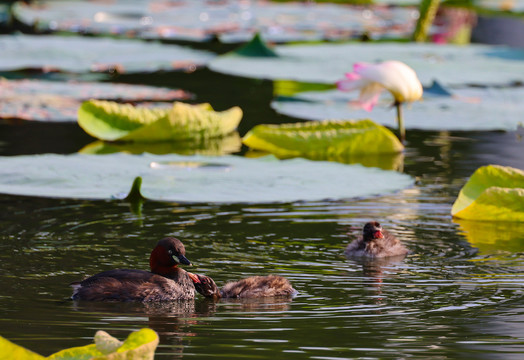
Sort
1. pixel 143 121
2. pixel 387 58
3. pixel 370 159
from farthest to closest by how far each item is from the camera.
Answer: pixel 387 58, pixel 143 121, pixel 370 159

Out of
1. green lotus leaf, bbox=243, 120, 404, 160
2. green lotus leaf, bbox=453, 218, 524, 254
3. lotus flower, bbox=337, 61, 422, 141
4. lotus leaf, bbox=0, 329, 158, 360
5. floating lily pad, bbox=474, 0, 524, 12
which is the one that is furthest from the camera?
floating lily pad, bbox=474, 0, 524, 12

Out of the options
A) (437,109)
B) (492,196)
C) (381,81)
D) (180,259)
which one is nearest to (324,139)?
(381,81)

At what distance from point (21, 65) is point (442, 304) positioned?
26.0 ft

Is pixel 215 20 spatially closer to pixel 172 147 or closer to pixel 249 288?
pixel 172 147

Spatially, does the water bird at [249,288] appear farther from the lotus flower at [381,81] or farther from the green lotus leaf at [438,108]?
the green lotus leaf at [438,108]

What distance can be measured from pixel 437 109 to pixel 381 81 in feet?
6.29

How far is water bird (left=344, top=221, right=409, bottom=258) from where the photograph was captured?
5.65 m

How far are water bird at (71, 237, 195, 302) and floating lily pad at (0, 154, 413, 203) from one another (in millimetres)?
1282

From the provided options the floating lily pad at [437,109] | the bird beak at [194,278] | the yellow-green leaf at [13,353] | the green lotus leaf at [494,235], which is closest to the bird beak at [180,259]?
the bird beak at [194,278]

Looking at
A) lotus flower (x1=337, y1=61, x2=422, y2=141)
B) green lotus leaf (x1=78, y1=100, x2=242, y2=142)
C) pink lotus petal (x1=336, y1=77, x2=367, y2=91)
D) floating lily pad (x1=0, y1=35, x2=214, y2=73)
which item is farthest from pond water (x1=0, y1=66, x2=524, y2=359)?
floating lily pad (x1=0, y1=35, x2=214, y2=73)

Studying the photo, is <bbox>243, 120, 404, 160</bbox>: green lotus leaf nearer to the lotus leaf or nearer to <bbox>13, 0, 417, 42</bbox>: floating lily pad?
the lotus leaf

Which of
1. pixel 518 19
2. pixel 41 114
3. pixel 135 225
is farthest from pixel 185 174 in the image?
pixel 518 19

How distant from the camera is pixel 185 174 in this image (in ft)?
23.3

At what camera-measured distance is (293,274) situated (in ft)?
17.4
